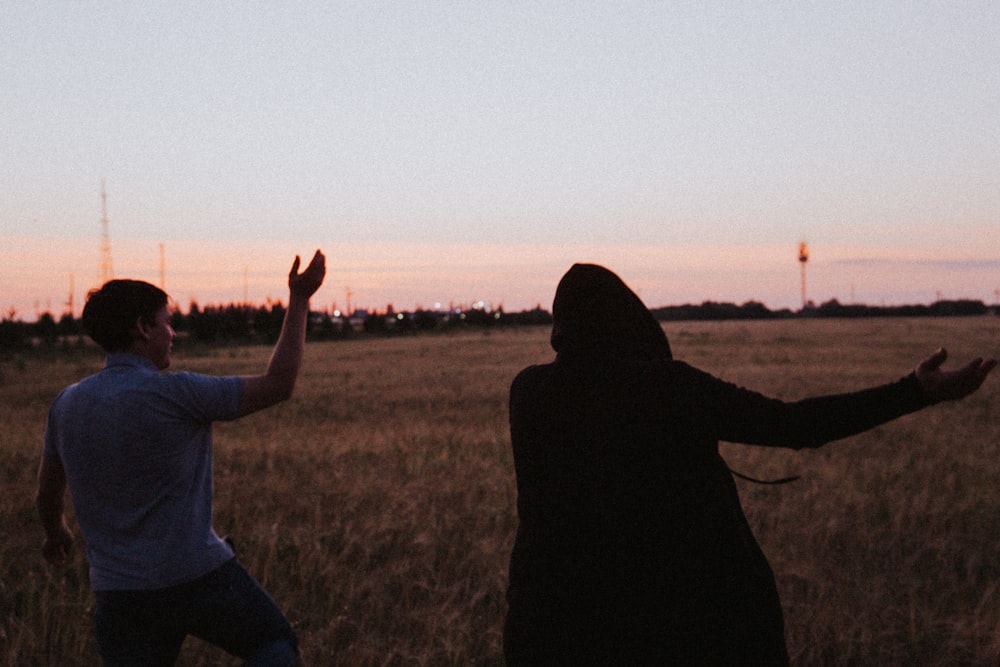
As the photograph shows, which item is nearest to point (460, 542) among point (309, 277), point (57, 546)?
point (57, 546)

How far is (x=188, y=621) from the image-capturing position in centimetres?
251

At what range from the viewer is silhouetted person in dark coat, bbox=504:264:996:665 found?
221 cm

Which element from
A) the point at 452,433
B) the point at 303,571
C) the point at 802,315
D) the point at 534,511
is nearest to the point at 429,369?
the point at 452,433

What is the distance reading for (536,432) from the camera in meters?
2.53

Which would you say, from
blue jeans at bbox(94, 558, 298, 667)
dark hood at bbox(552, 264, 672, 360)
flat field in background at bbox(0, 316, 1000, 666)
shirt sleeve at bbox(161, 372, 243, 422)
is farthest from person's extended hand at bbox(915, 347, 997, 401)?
flat field in background at bbox(0, 316, 1000, 666)

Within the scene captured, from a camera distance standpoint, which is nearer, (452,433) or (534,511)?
(534,511)

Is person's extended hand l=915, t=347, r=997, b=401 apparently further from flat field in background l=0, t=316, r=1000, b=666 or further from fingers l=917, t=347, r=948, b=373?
flat field in background l=0, t=316, r=1000, b=666

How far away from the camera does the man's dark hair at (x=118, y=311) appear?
8.11ft

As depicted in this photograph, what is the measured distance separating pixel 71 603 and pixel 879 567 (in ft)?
17.7

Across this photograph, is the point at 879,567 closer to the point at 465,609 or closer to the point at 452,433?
the point at 465,609

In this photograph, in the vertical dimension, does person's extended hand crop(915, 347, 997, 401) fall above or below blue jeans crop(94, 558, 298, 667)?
above

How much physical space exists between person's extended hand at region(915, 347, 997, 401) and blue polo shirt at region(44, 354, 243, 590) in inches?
71.4

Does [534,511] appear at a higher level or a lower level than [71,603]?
higher

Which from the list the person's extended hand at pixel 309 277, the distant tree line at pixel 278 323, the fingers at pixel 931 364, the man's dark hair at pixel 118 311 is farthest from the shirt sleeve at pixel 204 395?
the distant tree line at pixel 278 323
